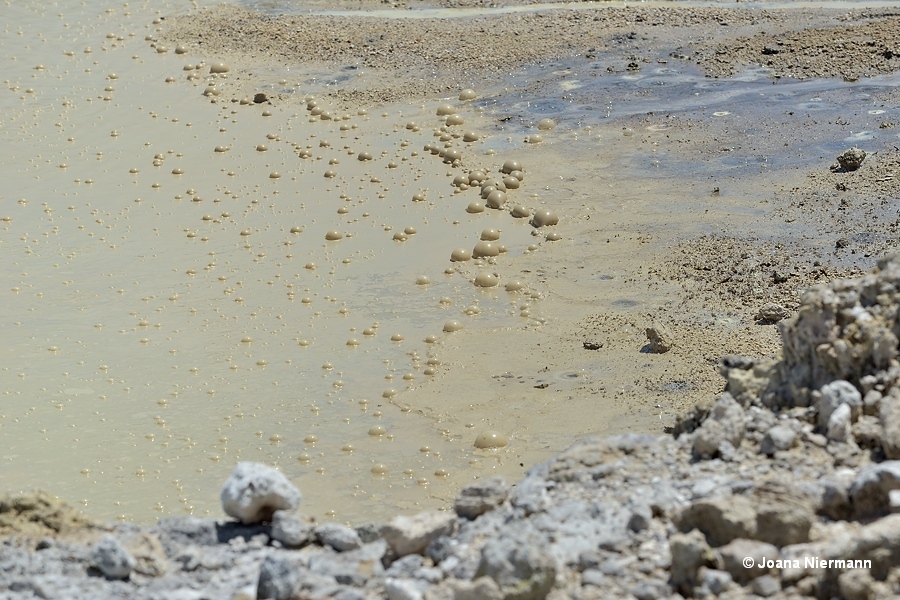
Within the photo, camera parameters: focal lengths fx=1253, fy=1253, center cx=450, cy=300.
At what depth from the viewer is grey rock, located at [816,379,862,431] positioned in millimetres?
4543

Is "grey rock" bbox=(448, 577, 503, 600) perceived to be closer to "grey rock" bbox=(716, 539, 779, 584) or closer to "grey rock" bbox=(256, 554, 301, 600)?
"grey rock" bbox=(256, 554, 301, 600)

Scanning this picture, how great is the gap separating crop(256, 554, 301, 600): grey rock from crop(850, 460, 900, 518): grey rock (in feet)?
5.98

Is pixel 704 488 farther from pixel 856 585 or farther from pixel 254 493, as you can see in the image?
pixel 254 493

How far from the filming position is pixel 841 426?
176 inches

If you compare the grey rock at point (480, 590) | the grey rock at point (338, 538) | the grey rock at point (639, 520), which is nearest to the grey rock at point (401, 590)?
the grey rock at point (480, 590)

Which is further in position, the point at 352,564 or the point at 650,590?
the point at 352,564

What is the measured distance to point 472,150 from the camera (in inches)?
527

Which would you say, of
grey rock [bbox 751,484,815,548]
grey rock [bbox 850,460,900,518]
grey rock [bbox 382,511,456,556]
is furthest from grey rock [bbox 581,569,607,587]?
grey rock [bbox 850,460,900,518]

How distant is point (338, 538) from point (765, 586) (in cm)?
155

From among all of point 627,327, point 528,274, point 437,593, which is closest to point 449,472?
point 627,327

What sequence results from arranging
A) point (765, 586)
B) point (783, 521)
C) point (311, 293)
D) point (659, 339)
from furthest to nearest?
point (311, 293), point (659, 339), point (783, 521), point (765, 586)

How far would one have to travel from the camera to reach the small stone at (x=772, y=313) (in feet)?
30.2

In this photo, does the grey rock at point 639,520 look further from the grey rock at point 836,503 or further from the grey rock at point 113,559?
the grey rock at point 113,559

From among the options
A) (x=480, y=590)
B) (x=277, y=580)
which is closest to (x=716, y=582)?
(x=480, y=590)
